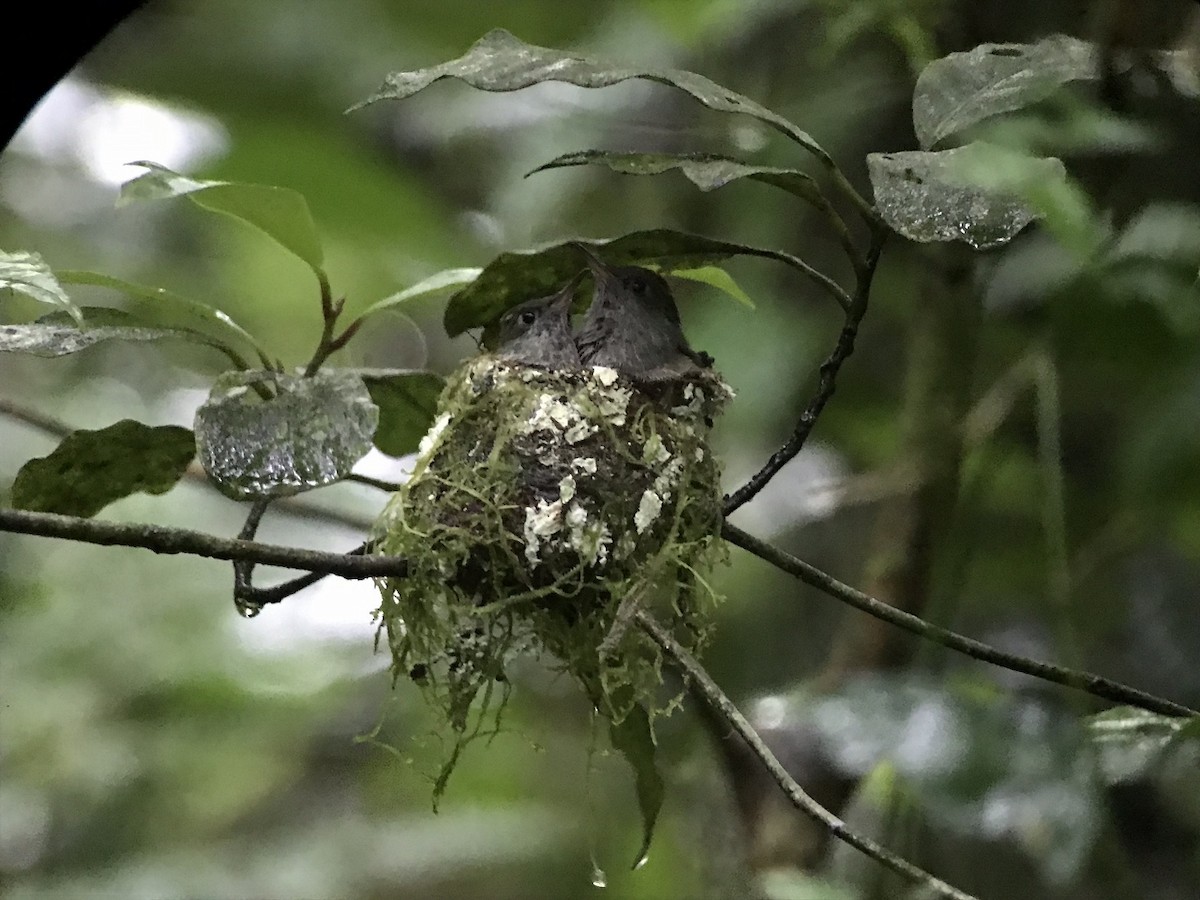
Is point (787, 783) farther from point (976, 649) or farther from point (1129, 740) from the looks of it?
point (1129, 740)

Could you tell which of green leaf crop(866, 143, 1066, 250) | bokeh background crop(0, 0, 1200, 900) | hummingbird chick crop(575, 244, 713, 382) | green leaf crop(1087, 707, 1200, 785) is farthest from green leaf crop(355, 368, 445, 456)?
green leaf crop(1087, 707, 1200, 785)

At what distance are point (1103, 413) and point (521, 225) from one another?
86 centimetres

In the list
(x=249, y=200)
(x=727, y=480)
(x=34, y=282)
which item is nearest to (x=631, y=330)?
(x=249, y=200)

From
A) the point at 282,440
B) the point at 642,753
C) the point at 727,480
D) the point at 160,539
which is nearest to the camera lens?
the point at 160,539

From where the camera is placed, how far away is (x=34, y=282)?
50 centimetres

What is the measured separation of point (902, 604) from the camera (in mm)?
983

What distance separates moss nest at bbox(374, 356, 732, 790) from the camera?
2.03ft

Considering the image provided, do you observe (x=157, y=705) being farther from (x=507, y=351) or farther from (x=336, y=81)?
(x=507, y=351)

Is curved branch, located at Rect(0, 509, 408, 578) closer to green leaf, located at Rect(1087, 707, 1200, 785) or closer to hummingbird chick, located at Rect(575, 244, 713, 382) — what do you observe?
hummingbird chick, located at Rect(575, 244, 713, 382)

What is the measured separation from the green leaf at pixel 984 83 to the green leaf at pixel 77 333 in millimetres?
488

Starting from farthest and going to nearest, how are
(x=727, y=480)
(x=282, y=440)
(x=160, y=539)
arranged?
1. (x=727, y=480)
2. (x=282, y=440)
3. (x=160, y=539)

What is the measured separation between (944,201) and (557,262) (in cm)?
26

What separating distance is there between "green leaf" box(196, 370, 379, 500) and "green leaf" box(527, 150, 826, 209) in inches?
7.3

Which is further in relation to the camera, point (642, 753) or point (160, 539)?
point (642, 753)
